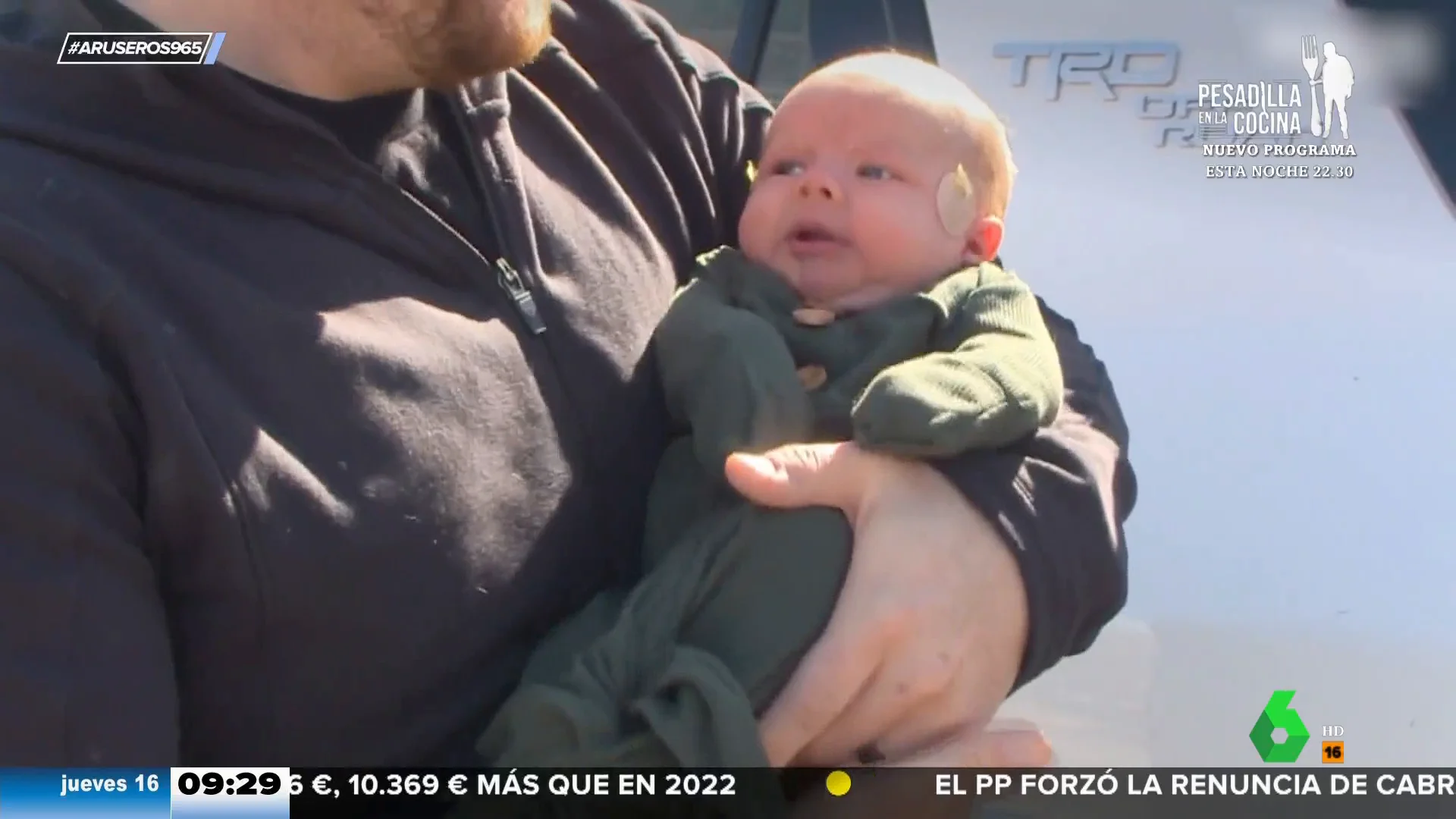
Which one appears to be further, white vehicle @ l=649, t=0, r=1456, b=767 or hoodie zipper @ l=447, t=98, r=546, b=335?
white vehicle @ l=649, t=0, r=1456, b=767

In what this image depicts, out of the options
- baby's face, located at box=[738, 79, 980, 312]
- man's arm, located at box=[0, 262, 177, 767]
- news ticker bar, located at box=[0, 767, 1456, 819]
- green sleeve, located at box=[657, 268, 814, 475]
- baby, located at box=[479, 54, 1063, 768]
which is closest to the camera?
man's arm, located at box=[0, 262, 177, 767]

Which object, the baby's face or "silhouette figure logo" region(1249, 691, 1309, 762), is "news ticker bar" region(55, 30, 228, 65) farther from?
"silhouette figure logo" region(1249, 691, 1309, 762)

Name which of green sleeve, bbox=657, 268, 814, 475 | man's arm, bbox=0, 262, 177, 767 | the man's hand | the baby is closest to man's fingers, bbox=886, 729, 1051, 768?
the man's hand

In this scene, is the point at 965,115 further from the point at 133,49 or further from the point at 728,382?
the point at 133,49

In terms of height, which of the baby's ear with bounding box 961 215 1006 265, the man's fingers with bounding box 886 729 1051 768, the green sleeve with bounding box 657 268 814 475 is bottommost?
the man's fingers with bounding box 886 729 1051 768

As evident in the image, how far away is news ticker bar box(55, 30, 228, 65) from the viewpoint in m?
0.94

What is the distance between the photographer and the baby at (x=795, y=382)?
3.36 feet

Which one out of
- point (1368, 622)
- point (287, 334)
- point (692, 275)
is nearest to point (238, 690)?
point (287, 334)

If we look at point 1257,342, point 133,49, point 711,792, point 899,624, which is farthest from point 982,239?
point 133,49

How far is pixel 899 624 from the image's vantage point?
1.04 metres

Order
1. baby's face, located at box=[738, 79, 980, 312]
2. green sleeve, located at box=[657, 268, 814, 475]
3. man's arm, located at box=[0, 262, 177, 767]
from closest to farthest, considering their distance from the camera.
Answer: man's arm, located at box=[0, 262, 177, 767]
green sleeve, located at box=[657, 268, 814, 475]
baby's face, located at box=[738, 79, 980, 312]

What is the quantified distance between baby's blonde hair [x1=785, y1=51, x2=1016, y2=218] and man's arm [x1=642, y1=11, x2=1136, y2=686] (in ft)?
0.46

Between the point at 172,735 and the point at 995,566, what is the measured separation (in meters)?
0.56

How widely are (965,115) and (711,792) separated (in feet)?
1.97
